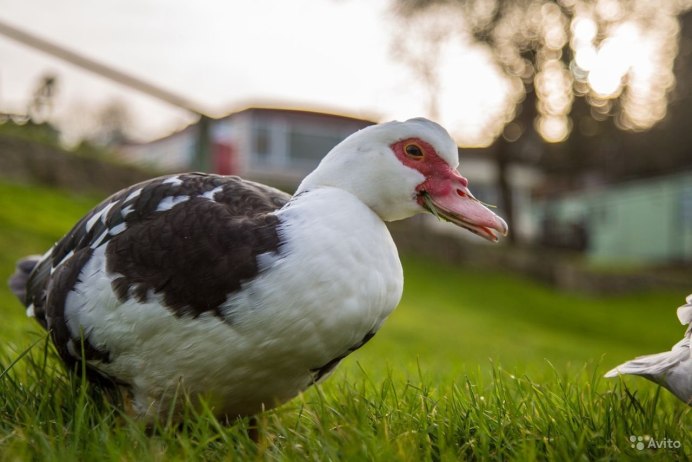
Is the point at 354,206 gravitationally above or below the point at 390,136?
below

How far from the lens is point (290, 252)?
5.55ft

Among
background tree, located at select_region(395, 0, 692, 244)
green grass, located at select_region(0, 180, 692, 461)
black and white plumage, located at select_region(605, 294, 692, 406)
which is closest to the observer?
green grass, located at select_region(0, 180, 692, 461)

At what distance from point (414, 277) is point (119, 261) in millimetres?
10843

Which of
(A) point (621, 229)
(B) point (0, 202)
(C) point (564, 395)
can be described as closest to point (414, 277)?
(B) point (0, 202)

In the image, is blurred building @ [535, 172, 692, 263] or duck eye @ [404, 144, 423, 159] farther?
blurred building @ [535, 172, 692, 263]

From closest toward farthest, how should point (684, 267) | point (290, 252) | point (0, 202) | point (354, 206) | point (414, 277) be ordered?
point (290, 252), point (354, 206), point (0, 202), point (414, 277), point (684, 267)

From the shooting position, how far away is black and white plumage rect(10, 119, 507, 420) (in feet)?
5.51

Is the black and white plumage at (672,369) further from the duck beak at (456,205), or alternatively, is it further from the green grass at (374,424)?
the duck beak at (456,205)

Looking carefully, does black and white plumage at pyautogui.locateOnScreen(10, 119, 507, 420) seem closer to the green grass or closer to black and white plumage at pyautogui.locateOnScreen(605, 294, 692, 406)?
the green grass

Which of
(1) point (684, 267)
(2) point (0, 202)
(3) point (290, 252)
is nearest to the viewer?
(3) point (290, 252)

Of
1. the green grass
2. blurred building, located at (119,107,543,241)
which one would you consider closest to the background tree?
blurred building, located at (119,107,543,241)

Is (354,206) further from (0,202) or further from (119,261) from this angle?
(0,202)

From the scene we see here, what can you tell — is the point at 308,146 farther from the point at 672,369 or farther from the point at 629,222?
the point at 672,369

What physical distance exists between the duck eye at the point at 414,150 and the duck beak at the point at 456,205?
→ 7 centimetres
